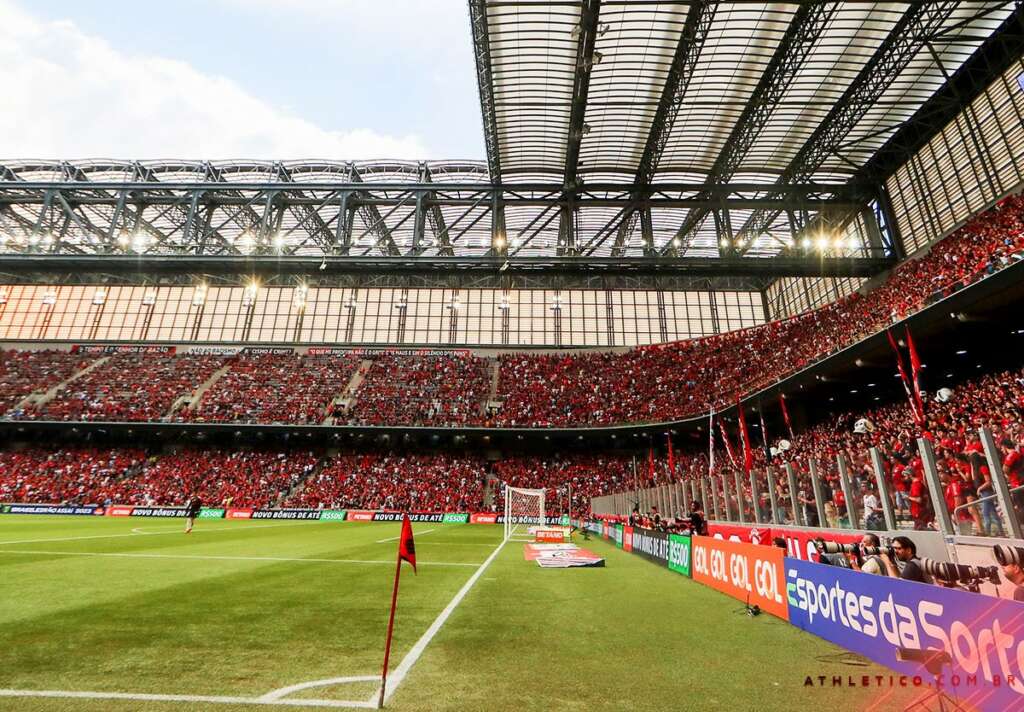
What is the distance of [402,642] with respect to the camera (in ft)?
18.4

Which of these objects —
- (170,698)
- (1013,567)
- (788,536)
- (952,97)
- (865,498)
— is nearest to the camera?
(170,698)

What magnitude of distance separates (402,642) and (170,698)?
2321mm

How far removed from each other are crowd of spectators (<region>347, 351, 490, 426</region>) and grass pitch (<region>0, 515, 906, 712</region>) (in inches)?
1335

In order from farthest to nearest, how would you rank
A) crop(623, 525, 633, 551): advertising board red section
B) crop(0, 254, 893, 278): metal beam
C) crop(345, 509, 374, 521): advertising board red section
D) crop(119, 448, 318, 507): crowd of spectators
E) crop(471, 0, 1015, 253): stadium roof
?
crop(119, 448, 318, 507): crowd of spectators
crop(345, 509, 374, 521): advertising board red section
crop(0, 254, 893, 278): metal beam
crop(471, 0, 1015, 253): stadium roof
crop(623, 525, 633, 551): advertising board red section

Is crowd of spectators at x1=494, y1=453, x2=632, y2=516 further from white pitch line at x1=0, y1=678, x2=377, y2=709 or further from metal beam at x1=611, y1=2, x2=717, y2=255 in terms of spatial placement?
white pitch line at x1=0, y1=678, x2=377, y2=709

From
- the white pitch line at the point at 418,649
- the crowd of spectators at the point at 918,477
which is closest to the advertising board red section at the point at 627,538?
the crowd of spectators at the point at 918,477

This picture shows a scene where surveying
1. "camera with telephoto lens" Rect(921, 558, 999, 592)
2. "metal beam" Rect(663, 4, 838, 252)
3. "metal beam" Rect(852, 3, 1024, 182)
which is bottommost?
"camera with telephoto lens" Rect(921, 558, 999, 592)

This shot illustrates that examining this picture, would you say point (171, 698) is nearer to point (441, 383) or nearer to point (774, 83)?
point (774, 83)

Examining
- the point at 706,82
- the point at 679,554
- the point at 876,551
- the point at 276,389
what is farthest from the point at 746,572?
the point at 276,389

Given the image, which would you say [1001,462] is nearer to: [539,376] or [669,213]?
[669,213]

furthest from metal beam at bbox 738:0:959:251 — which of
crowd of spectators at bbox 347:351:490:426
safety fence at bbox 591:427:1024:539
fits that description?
crowd of spectators at bbox 347:351:490:426

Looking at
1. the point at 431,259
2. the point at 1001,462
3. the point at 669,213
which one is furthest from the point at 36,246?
the point at 1001,462

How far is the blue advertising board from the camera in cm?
356

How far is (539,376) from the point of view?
164 feet
